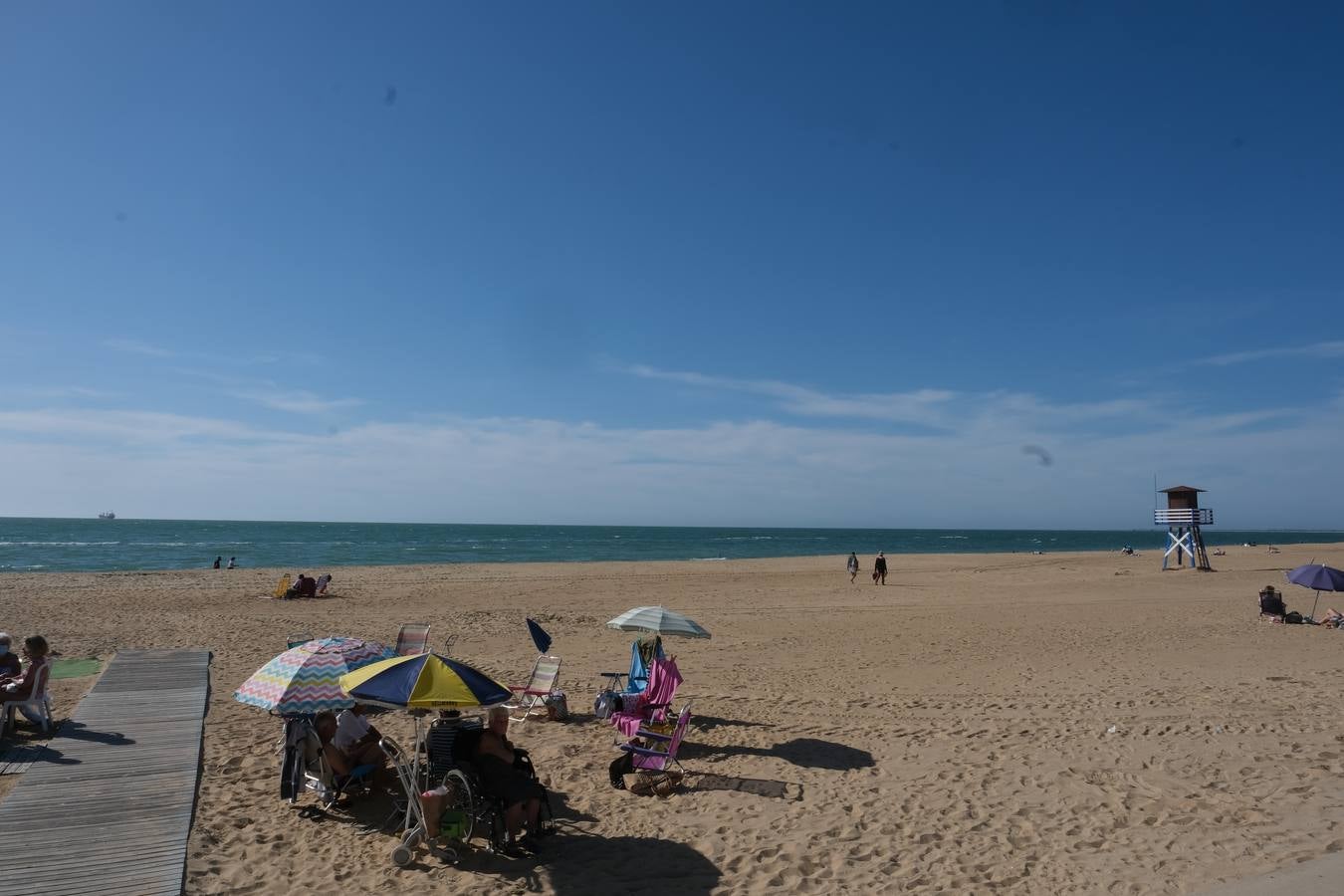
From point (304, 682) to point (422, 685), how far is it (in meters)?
1.32

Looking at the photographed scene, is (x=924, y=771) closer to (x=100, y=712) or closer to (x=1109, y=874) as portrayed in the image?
(x=1109, y=874)

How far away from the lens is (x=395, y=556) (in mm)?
54500

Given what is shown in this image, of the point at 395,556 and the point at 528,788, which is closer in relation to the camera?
the point at 528,788

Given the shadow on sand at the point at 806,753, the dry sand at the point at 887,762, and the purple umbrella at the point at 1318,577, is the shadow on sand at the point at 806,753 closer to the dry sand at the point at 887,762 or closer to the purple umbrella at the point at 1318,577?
the dry sand at the point at 887,762

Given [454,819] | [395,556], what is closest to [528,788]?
[454,819]

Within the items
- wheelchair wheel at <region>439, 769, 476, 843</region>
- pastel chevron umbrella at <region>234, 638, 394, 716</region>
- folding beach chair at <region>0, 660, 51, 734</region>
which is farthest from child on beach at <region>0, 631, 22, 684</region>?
wheelchair wheel at <region>439, 769, 476, 843</region>

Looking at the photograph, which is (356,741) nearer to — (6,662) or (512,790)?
(512,790)

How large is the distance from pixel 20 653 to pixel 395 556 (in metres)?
41.2

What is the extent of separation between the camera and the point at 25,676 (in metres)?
8.26

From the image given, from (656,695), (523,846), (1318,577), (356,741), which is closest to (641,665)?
(656,695)

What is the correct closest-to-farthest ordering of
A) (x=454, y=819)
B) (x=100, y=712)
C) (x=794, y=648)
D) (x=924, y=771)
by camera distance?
(x=454, y=819) < (x=924, y=771) < (x=100, y=712) < (x=794, y=648)

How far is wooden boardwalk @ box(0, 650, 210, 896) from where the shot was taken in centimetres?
539

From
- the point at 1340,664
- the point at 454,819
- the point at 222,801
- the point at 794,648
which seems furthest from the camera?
the point at 794,648

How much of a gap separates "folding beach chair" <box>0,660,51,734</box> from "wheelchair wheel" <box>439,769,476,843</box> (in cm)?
503
